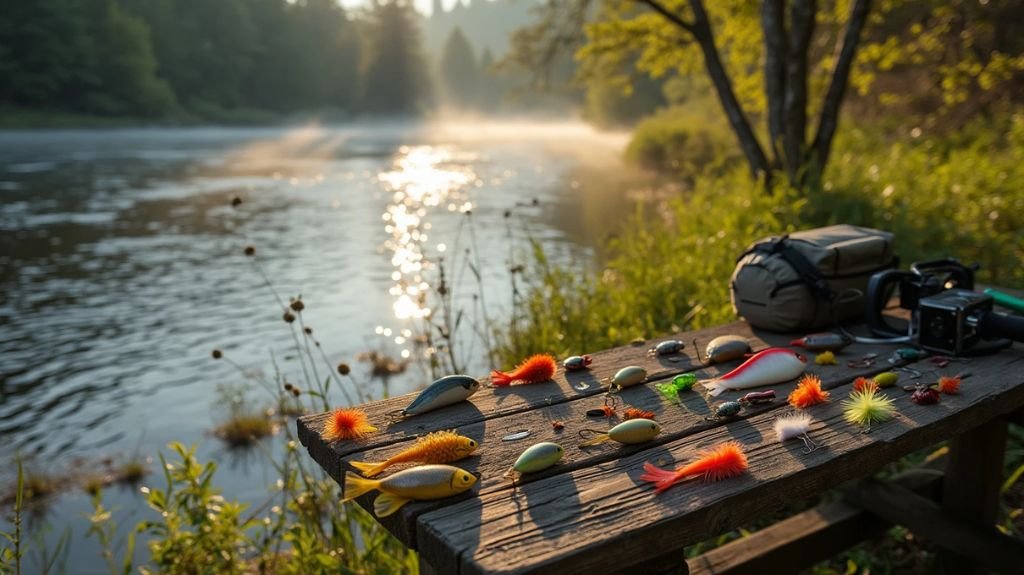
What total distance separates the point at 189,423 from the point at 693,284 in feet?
16.6

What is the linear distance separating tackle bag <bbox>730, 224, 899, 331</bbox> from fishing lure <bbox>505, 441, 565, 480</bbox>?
5.04 ft

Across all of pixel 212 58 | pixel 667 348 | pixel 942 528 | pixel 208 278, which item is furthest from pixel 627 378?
pixel 212 58

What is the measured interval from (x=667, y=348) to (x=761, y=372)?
1.29 feet

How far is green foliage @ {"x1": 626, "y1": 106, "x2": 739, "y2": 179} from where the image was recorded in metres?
22.2

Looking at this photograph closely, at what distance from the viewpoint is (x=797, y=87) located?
809 centimetres

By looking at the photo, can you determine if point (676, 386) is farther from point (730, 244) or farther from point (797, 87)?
point (797, 87)

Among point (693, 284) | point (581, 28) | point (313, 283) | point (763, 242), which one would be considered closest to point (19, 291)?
point (313, 283)

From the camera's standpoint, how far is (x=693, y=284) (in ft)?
19.9

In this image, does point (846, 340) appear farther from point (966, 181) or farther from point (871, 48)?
point (871, 48)

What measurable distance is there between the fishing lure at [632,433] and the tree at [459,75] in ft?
389

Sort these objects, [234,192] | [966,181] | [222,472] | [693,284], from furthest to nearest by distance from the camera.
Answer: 1. [234,192]
2. [966,181]
3. [222,472]
4. [693,284]

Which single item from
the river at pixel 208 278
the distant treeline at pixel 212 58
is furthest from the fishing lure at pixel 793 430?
the distant treeline at pixel 212 58

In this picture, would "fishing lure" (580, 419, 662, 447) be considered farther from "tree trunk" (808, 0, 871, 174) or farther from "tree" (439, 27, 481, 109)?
"tree" (439, 27, 481, 109)

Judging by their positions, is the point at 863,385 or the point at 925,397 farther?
the point at 863,385
